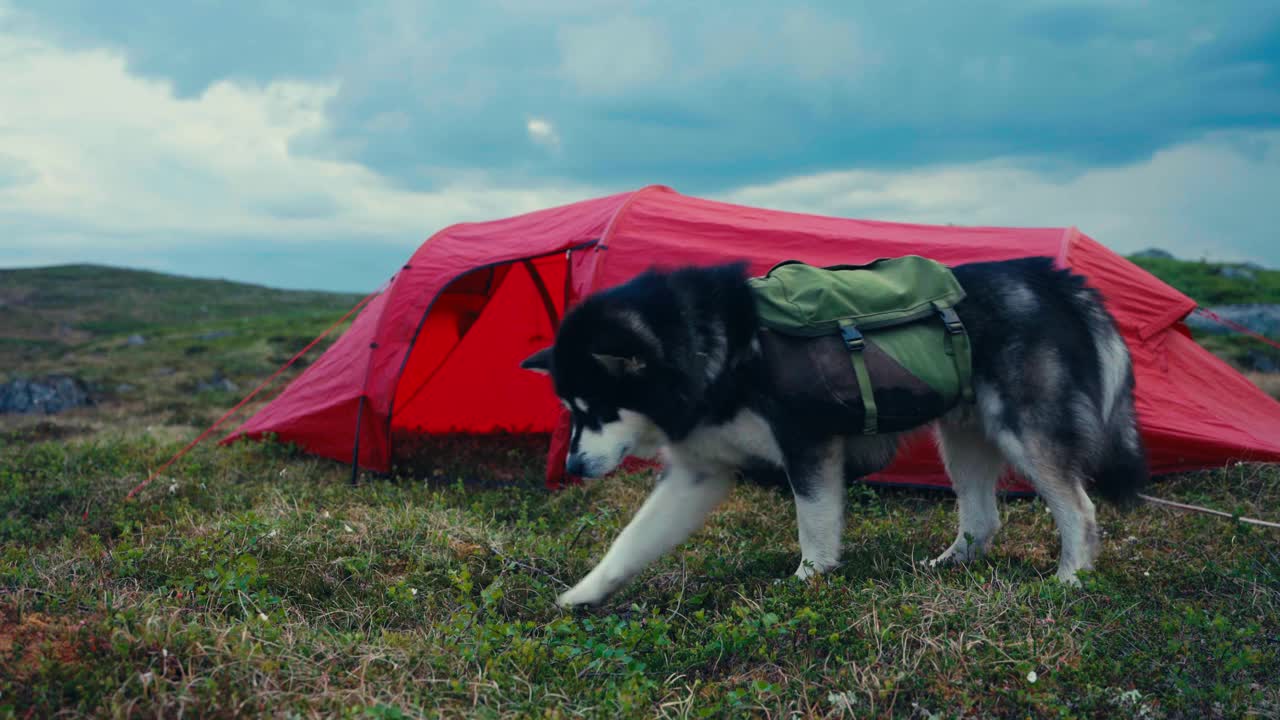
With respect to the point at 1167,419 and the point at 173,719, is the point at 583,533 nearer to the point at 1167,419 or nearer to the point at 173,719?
the point at 173,719

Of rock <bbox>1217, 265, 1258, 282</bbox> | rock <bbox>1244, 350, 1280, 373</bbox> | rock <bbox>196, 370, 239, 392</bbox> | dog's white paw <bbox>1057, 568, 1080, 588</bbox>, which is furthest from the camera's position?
rock <bbox>1217, 265, 1258, 282</bbox>

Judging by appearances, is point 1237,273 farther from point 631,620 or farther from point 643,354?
point 631,620

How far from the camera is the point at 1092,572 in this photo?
4.40 meters

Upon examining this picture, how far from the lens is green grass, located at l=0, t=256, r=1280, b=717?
3262mm

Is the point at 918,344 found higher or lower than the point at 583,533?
higher

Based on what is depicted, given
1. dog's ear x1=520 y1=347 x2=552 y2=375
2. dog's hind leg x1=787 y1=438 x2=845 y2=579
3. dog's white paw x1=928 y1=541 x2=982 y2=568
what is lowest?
dog's white paw x1=928 y1=541 x2=982 y2=568

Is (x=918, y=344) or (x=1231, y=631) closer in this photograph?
(x=1231, y=631)

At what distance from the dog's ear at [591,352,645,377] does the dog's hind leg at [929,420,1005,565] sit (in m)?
1.84

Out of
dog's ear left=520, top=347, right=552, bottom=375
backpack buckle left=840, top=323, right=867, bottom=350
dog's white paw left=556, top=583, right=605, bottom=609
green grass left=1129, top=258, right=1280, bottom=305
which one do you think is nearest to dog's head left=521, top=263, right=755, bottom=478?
dog's ear left=520, top=347, right=552, bottom=375

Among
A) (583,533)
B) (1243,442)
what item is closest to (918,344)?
(583,533)

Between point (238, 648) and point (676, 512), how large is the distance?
2081 millimetres

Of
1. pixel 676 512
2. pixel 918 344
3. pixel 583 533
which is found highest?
pixel 918 344

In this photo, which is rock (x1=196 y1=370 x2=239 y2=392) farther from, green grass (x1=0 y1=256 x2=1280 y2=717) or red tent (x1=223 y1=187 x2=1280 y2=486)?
green grass (x1=0 y1=256 x2=1280 y2=717)

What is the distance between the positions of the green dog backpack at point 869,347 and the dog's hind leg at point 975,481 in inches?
22.6
